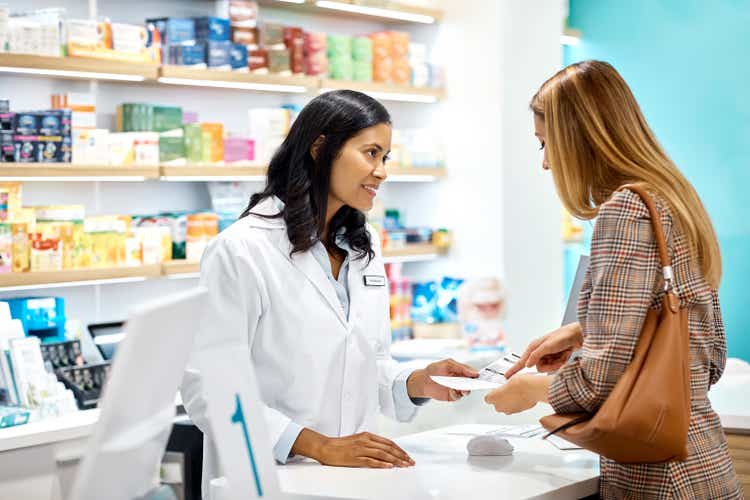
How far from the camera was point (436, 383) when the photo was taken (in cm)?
268

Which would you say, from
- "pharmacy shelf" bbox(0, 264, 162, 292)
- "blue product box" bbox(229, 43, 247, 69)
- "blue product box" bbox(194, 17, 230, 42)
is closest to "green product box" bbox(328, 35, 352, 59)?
"blue product box" bbox(229, 43, 247, 69)

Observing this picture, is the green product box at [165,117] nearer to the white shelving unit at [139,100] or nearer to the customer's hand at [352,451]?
the white shelving unit at [139,100]

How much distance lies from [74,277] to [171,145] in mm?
793

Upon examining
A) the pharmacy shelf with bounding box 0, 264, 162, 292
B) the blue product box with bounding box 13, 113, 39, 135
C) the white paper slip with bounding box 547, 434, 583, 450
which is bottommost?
the white paper slip with bounding box 547, 434, 583, 450

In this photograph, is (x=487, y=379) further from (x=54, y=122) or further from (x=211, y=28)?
(x=211, y=28)

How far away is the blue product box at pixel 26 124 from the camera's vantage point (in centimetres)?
398

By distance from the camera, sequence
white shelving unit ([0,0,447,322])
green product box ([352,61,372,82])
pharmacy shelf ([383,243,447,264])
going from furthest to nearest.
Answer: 1. pharmacy shelf ([383,243,447,264])
2. green product box ([352,61,372,82])
3. white shelving unit ([0,0,447,322])

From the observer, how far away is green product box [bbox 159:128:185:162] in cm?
456

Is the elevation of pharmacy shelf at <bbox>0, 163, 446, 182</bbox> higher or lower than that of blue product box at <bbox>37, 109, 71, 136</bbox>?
lower

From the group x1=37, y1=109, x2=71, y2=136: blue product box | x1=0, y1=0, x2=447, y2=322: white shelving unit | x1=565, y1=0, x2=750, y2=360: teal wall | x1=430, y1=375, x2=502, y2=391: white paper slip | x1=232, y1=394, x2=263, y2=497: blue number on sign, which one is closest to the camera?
x1=232, y1=394, x2=263, y2=497: blue number on sign

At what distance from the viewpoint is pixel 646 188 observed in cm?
201

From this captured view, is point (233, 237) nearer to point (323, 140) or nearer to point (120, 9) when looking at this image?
point (323, 140)

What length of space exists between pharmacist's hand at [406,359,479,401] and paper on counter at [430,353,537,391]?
0.42ft

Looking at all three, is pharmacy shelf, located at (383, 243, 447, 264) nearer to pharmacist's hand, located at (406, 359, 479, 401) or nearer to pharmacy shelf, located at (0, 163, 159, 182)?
pharmacy shelf, located at (0, 163, 159, 182)
